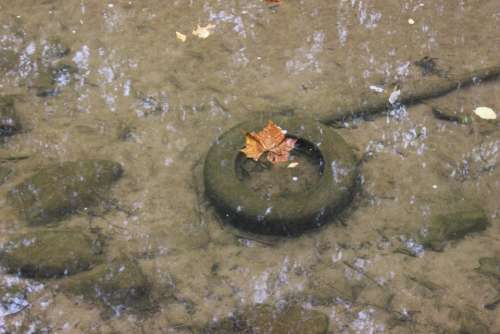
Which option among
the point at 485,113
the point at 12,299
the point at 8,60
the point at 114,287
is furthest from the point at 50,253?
the point at 485,113

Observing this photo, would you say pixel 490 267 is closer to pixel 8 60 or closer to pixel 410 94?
pixel 410 94

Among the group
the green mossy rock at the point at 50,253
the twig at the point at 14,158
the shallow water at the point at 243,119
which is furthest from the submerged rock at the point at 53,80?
the green mossy rock at the point at 50,253

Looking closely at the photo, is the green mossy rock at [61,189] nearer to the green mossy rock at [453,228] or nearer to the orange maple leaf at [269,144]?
the orange maple leaf at [269,144]

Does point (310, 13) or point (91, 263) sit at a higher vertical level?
point (310, 13)

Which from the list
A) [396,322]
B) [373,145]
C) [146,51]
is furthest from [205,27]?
[396,322]

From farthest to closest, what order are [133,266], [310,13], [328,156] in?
1. [310,13]
2. [328,156]
3. [133,266]

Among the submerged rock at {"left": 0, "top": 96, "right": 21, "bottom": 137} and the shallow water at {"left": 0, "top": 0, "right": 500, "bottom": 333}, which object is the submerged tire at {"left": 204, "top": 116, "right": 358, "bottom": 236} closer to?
the shallow water at {"left": 0, "top": 0, "right": 500, "bottom": 333}

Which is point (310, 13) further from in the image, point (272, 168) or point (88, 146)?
point (88, 146)

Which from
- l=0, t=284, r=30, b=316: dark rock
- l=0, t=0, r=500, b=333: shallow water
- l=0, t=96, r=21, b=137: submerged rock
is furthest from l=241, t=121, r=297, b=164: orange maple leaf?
l=0, t=96, r=21, b=137: submerged rock
